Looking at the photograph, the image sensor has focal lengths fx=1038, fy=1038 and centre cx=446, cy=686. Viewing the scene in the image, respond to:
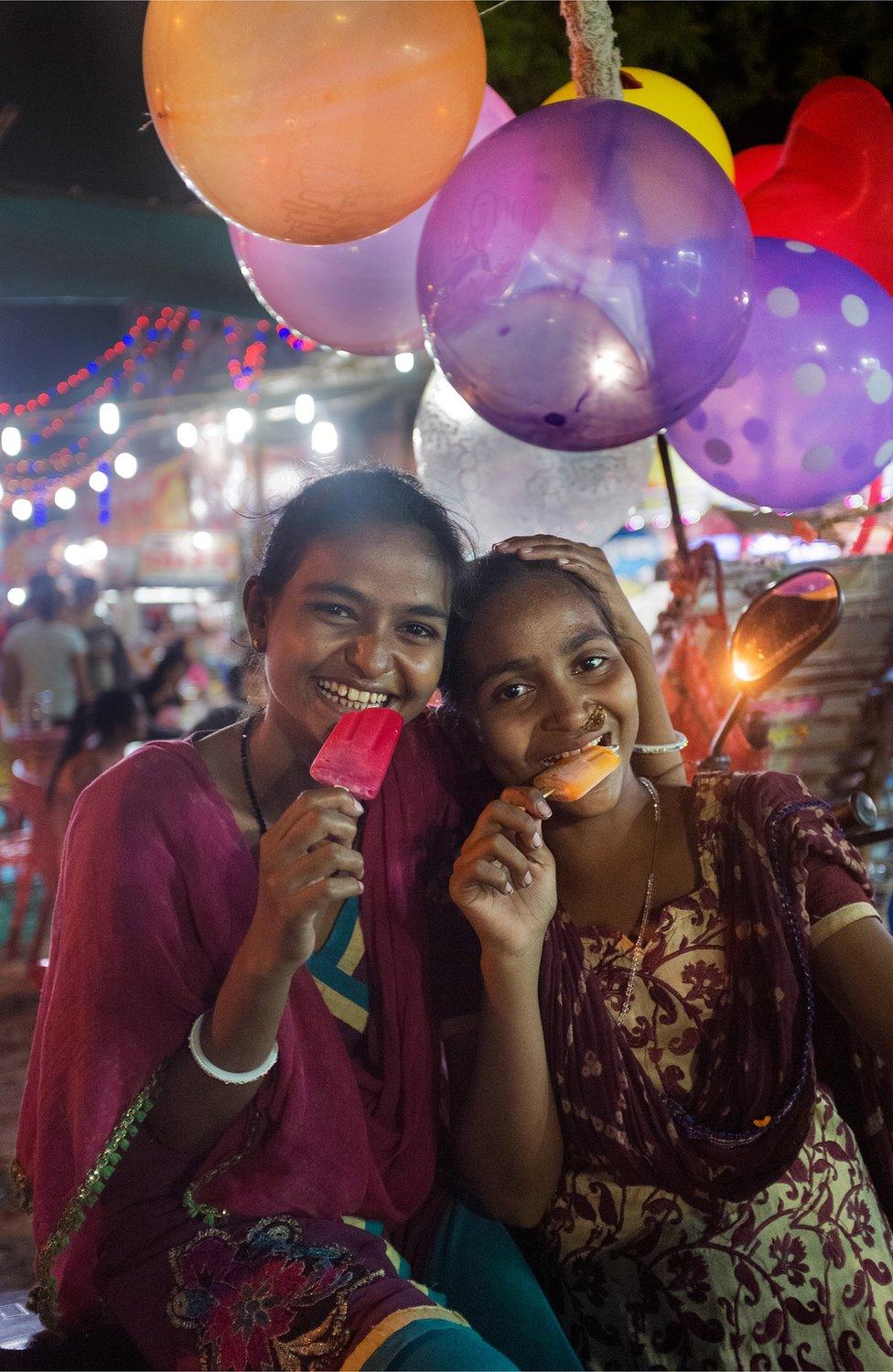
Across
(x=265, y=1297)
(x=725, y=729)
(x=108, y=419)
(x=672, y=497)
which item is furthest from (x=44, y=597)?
(x=265, y=1297)

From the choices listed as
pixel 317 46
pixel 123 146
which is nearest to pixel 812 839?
pixel 317 46

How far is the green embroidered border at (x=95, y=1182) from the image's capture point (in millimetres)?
1643

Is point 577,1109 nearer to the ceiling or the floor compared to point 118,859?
nearer to the floor

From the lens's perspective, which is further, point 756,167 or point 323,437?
point 323,437

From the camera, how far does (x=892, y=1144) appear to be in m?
1.99

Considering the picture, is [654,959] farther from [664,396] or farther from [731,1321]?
[664,396]

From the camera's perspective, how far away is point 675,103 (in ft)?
9.95

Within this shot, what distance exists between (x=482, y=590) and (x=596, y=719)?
37cm

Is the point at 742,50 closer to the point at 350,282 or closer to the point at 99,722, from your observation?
the point at 350,282

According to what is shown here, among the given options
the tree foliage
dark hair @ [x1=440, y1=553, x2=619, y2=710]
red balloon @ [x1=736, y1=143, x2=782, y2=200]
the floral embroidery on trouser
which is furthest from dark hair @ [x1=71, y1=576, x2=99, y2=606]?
the floral embroidery on trouser

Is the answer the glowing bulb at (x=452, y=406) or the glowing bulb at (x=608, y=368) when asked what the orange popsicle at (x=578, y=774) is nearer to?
the glowing bulb at (x=608, y=368)

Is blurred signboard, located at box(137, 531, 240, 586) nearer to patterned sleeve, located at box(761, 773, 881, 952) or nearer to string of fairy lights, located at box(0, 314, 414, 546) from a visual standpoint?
string of fairy lights, located at box(0, 314, 414, 546)

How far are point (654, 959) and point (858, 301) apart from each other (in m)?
1.78

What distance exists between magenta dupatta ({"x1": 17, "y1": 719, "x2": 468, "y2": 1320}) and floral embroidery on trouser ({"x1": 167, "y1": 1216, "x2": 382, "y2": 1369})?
9 cm
